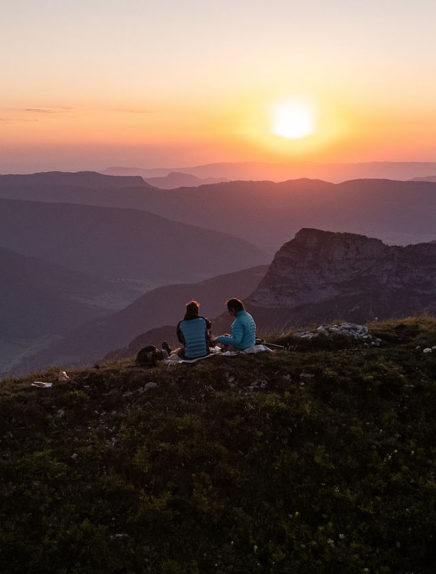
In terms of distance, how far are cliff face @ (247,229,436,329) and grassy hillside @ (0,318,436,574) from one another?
72069 millimetres

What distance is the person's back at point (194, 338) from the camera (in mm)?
11539

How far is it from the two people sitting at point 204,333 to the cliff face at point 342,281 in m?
70.2

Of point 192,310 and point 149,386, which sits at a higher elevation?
point 192,310

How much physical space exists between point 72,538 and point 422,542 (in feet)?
16.0

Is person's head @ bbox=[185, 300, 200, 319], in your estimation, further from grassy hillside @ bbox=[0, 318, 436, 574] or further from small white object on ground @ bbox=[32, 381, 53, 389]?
small white object on ground @ bbox=[32, 381, 53, 389]

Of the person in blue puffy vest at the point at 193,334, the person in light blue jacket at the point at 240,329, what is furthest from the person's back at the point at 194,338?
the person in light blue jacket at the point at 240,329

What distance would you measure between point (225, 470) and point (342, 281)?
9108 centimetres

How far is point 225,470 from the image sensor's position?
24.3ft

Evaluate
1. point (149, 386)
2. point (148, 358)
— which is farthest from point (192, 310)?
point (149, 386)

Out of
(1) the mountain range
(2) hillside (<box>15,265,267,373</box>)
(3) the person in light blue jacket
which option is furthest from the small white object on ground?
(2) hillside (<box>15,265,267,373</box>)

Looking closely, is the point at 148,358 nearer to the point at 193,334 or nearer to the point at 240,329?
the point at 193,334

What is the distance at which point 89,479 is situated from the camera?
7289 mm

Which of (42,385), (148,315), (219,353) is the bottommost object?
(148,315)

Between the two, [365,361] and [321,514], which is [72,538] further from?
[365,361]
